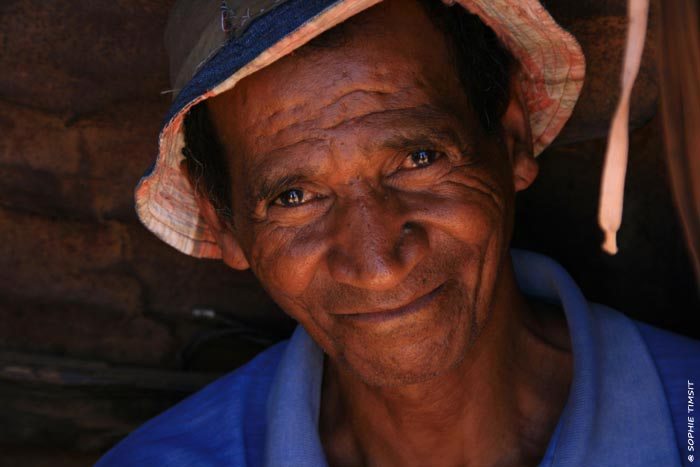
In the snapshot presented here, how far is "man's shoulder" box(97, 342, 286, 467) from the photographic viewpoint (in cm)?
228

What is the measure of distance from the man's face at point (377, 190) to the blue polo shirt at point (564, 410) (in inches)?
11.6

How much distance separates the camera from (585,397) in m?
1.92

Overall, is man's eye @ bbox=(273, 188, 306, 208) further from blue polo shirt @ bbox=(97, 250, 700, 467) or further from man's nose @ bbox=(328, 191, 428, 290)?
blue polo shirt @ bbox=(97, 250, 700, 467)

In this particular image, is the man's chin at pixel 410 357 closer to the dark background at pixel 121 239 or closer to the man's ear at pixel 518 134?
the man's ear at pixel 518 134

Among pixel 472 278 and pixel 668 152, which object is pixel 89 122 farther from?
Answer: pixel 668 152

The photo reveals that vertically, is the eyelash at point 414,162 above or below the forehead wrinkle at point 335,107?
below

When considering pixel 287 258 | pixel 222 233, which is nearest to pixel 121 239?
pixel 222 233

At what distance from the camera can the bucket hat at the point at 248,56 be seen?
1.65 metres

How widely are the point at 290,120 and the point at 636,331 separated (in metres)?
1.03

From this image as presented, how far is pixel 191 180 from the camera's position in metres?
2.23

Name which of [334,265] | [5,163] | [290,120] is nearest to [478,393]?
[334,265]

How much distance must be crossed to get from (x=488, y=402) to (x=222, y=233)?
0.84m

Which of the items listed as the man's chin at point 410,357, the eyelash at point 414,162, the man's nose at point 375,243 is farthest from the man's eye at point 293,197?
the man's chin at point 410,357

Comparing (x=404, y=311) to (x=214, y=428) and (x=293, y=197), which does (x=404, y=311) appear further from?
(x=214, y=428)
